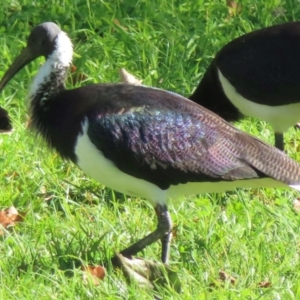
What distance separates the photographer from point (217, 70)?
697cm

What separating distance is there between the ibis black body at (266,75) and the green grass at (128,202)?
11.9 inches

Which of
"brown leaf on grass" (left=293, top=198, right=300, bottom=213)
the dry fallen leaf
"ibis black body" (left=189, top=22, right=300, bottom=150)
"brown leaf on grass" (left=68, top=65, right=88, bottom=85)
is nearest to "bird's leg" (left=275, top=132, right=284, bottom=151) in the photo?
"ibis black body" (left=189, top=22, right=300, bottom=150)

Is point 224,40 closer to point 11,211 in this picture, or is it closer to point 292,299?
point 11,211

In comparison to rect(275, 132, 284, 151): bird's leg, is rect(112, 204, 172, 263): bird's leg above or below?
above

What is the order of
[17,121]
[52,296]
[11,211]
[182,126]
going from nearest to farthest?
1. [52,296]
2. [182,126]
3. [11,211]
4. [17,121]

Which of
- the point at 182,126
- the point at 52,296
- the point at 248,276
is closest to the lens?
the point at 52,296

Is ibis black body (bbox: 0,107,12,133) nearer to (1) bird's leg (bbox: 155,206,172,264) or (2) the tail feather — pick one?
(1) bird's leg (bbox: 155,206,172,264)

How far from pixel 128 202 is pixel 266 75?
1423mm

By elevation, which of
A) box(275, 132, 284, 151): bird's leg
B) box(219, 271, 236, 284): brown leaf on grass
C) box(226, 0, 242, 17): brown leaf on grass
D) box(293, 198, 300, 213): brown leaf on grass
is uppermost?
box(226, 0, 242, 17): brown leaf on grass

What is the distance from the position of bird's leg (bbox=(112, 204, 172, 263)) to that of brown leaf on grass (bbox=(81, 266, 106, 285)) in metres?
0.20

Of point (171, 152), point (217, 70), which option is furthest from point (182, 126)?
point (217, 70)

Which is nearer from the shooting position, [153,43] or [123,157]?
[123,157]

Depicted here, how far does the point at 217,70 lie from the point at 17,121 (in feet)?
4.67

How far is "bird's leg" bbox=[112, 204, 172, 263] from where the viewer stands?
5219mm
